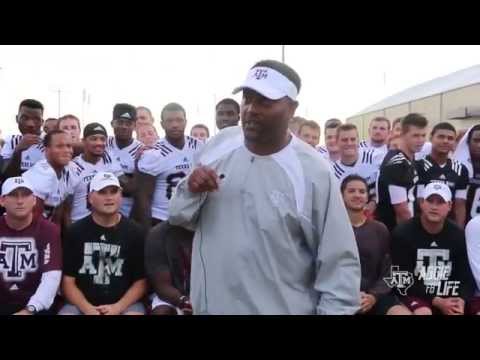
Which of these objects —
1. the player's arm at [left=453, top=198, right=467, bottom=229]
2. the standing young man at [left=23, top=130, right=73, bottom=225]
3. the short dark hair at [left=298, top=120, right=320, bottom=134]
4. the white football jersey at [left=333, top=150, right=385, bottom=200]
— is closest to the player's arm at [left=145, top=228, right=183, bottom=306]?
the standing young man at [left=23, top=130, right=73, bottom=225]

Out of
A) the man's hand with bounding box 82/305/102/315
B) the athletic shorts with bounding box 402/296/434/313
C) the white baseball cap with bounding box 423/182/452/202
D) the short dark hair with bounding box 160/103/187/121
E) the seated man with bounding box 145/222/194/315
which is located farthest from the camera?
the short dark hair with bounding box 160/103/187/121

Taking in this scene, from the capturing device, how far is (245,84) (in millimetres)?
2381

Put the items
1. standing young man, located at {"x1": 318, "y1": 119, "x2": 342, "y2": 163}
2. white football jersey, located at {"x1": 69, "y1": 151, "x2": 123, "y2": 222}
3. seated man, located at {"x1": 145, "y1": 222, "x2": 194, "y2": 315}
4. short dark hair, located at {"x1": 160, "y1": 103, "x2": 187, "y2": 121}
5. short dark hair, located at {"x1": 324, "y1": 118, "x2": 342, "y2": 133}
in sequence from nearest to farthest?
seated man, located at {"x1": 145, "y1": 222, "x2": 194, "y2": 315} < white football jersey, located at {"x1": 69, "y1": 151, "x2": 123, "y2": 222} < short dark hair, located at {"x1": 160, "y1": 103, "x2": 187, "y2": 121} < standing young man, located at {"x1": 318, "y1": 119, "x2": 342, "y2": 163} < short dark hair, located at {"x1": 324, "y1": 118, "x2": 342, "y2": 133}

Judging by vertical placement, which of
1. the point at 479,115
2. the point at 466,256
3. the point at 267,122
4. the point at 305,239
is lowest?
the point at 466,256

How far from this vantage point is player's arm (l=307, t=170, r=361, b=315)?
7.61 feet

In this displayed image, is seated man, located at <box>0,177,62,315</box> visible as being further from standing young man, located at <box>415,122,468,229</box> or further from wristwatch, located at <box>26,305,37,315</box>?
standing young man, located at <box>415,122,468,229</box>

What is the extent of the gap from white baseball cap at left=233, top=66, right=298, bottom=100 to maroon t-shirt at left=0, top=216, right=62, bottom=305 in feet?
9.91

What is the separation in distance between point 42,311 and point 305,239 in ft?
9.95

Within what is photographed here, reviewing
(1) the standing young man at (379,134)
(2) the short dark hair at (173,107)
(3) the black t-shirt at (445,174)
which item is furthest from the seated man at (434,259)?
(1) the standing young man at (379,134)

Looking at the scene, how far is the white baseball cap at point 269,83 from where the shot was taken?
2340mm

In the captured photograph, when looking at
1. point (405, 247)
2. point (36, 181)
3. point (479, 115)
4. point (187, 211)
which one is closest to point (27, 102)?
point (36, 181)

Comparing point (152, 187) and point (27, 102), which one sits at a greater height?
point (27, 102)

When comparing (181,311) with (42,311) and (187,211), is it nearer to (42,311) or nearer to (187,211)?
(42,311)

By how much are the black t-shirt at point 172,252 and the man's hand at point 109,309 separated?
371 mm
